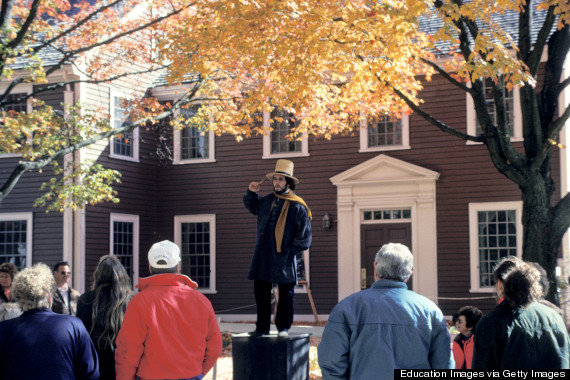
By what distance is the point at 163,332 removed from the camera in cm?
454

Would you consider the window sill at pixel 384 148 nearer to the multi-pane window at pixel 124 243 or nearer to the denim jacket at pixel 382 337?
the multi-pane window at pixel 124 243

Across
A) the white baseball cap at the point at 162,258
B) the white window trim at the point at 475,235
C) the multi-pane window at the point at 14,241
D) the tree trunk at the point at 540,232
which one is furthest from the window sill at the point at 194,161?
the white baseball cap at the point at 162,258

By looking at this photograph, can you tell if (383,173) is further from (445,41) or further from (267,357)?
(267,357)

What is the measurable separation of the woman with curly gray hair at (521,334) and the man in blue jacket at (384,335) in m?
0.24

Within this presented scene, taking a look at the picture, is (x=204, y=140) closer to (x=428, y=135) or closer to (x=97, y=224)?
(x=97, y=224)

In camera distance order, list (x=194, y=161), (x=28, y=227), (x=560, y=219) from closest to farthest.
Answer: (x=560, y=219), (x=28, y=227), (x=194, y=161)

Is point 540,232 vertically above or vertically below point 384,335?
above

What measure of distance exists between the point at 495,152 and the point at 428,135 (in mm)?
7829

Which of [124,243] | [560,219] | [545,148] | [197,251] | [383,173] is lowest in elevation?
[197,251]

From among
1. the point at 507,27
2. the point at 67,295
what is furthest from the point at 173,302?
the point at 507,27

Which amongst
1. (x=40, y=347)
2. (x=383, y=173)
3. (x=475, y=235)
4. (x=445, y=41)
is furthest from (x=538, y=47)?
(x=383, y=173)

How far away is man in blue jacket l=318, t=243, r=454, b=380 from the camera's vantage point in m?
3.94

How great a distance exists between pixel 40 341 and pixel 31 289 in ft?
1.00

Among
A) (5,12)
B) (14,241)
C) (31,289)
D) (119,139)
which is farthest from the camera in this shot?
(119,139)
